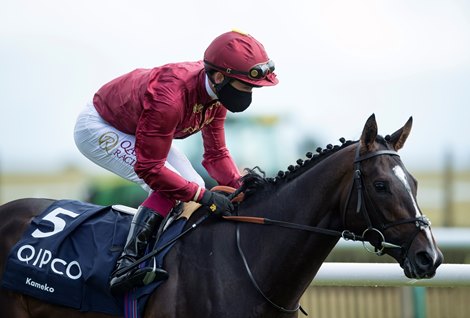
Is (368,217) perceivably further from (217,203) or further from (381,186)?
(217,203)

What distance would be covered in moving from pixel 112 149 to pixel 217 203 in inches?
30.1

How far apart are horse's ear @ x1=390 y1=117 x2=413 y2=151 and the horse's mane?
4 cm

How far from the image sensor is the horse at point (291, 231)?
412 centimetres

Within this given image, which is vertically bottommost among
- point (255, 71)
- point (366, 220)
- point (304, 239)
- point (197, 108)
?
point (304, 239)

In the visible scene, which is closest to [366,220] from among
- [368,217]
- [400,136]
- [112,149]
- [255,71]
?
[368,217]

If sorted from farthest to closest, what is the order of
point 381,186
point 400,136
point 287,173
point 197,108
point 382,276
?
1. point 382,276
2. point 197,108
3. point 287,173
4. point 400,136
5. point 381,186

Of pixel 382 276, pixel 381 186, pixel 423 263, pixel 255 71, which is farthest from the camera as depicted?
pixel 382 276

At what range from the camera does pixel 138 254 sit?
454 cm

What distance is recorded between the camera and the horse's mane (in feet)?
14.7

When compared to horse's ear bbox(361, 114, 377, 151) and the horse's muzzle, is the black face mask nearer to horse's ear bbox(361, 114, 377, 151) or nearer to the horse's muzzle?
horse's ear bbox(361, 114, 377, 151)

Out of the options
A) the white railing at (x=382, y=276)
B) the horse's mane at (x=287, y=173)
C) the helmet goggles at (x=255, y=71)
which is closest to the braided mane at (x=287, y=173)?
the horse's mane at (x=287, y=173)

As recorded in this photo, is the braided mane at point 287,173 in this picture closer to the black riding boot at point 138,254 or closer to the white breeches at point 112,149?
the white breeches at point 112,149

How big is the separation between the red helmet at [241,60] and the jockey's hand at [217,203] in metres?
0.60

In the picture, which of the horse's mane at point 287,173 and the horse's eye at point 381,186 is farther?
the horse's mane at point 287,173
